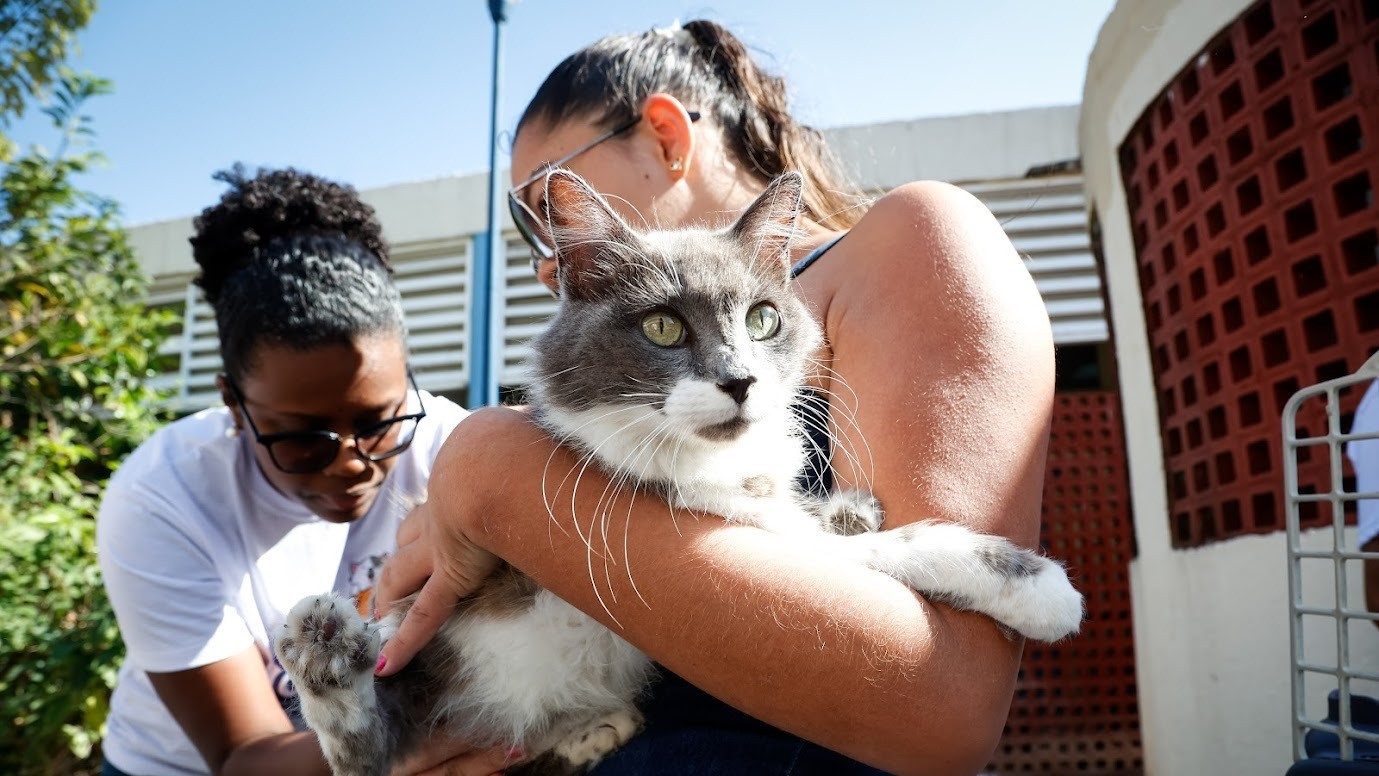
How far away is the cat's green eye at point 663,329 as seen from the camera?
145 centimetres

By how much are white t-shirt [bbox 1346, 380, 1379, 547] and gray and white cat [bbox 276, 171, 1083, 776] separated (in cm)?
124

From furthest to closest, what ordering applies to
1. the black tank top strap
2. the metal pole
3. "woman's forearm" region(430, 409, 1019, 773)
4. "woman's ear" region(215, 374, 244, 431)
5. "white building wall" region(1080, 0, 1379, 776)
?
the metal pole → "white building wall" region(1080, 0, 1379, 776) → "woman's ear" region(215, 374, 244, 431) → the black tank top strap → "woman's forearm" region(430, 409, 1019, 773)

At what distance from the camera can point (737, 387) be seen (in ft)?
4.37

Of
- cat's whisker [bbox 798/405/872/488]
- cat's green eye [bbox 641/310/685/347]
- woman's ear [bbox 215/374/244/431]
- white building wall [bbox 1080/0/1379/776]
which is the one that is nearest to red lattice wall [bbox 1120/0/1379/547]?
white building wall [bbox 1080/0/1379/776]

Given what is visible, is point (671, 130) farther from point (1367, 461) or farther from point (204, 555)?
point (1367, 461)

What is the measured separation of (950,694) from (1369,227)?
1899mm

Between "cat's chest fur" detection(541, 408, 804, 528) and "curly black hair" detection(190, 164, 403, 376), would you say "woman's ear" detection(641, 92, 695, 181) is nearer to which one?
"cat's chest fur" detection(541, 408, 804, 528)

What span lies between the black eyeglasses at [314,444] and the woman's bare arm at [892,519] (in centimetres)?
97

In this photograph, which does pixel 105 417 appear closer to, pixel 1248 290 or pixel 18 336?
pixel 18 336

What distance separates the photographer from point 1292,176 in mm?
2436

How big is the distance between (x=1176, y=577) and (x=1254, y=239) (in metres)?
1.32

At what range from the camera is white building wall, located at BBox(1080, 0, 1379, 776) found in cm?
260

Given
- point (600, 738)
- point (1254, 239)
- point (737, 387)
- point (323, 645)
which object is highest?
point (1254, 239)

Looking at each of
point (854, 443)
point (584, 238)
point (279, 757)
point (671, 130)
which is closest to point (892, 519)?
point (854, 443)
